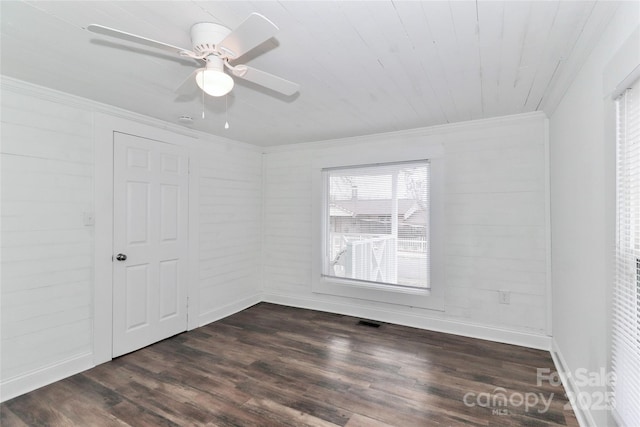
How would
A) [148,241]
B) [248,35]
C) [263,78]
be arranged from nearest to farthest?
[248,35] → [263,78] → [148,241]

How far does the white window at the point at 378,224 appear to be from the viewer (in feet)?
12.6

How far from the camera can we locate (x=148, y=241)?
133 inches

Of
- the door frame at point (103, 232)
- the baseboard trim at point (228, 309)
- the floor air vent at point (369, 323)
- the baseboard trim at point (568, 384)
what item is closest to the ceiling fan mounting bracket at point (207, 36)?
the door frame at point (103, 232)

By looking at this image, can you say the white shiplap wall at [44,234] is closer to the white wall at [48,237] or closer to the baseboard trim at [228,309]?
the white wall at [48,237]

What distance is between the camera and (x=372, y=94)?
8.88ft

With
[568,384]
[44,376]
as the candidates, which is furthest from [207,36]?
[568,384]

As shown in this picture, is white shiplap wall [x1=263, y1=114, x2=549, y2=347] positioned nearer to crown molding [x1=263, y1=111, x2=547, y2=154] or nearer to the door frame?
crown molding [x1=263, y1=111, x2=547, y2=154]

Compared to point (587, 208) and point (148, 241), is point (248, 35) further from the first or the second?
point (148, 241)

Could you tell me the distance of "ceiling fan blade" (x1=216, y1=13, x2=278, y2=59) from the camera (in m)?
1.31

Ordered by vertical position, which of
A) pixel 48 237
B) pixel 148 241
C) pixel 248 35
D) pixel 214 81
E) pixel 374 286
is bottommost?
pixel 374 286

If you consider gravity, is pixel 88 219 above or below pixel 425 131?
below

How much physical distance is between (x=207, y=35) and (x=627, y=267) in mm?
2355

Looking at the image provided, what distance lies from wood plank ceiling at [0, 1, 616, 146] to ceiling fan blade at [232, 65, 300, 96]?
205 millimetres

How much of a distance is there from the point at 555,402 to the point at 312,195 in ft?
11.0
